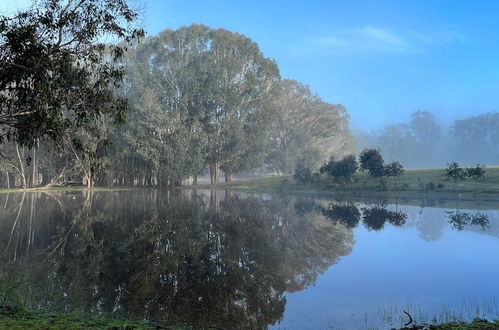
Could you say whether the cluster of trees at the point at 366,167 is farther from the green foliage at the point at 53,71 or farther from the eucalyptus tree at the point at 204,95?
the green foliage at the point at 53,71

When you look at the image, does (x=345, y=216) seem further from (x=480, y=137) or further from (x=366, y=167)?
(x=480, y=137)

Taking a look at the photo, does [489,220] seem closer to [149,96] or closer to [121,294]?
[121,294]

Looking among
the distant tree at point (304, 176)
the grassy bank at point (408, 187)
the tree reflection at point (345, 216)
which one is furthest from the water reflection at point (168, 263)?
the distant tree at point (304, 176)

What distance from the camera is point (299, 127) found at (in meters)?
99.2

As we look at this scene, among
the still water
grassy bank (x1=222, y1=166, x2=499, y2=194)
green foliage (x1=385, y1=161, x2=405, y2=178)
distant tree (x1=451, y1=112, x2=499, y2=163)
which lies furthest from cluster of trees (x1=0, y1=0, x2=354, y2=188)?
distant tree (x1=451, y1=112, x2=499, y2=163)

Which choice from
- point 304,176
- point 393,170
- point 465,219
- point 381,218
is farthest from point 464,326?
point 304,176

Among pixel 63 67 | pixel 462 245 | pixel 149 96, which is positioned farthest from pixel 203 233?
pixel 149 96

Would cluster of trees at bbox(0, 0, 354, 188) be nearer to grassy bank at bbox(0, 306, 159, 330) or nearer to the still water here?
the still water

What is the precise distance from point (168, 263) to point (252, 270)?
366 cm

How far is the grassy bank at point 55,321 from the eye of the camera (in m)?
8.58

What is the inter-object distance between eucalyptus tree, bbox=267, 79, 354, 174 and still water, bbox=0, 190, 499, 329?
67917 mm

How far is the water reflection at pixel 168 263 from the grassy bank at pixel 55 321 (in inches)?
29.8

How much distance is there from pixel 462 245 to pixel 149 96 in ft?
188

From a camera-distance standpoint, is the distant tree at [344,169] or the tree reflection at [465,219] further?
the distant tree at [344,169]
